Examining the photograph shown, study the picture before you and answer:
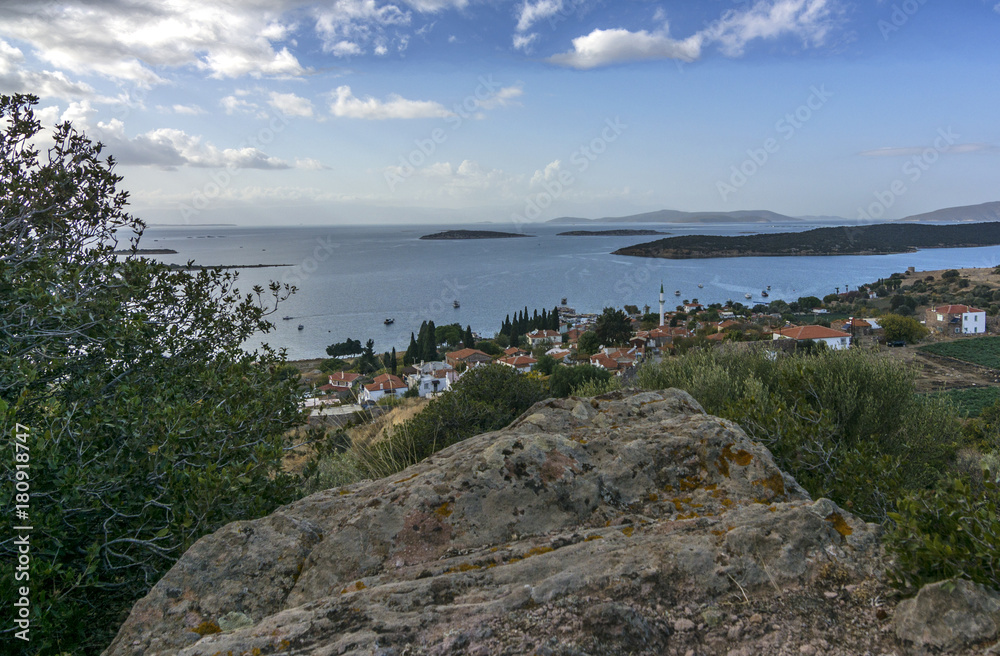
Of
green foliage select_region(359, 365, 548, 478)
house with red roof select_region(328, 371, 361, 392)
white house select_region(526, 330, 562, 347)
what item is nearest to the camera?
green foliage select_region(359, 365, 548, 478)

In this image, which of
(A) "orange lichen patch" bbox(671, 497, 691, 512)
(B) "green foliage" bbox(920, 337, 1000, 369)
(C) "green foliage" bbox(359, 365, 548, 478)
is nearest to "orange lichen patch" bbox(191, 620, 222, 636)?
(A) "orange lichen patch" bbox(671, 497, 691, 512)

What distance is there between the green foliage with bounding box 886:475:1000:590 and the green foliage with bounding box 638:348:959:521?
159 centimetres

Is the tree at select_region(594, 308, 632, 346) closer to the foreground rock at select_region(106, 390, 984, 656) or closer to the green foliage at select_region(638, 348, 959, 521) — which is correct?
the green foliage at select_region(638, 348, 959, 521)

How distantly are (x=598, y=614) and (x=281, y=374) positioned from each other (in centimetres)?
527

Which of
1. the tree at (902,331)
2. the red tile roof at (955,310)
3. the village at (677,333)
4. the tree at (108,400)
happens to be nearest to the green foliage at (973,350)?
the tree at (902,331)

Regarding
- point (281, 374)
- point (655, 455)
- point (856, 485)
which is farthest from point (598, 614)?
point (281, 374)

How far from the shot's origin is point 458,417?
7625mm

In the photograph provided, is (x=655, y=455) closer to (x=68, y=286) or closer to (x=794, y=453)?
(x=794, y=453)

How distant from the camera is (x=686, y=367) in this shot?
358 inches

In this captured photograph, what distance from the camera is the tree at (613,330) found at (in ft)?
188

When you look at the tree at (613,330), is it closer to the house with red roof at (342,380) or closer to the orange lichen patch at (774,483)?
the house with red roof at (342,380)

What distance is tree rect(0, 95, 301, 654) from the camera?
3191 millimetres

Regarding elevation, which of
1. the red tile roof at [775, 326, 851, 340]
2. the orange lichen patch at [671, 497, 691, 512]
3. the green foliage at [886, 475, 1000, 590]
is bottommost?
the red tile roof at [775, 326, 851, 340]

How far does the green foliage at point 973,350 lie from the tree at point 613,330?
86.5ft
